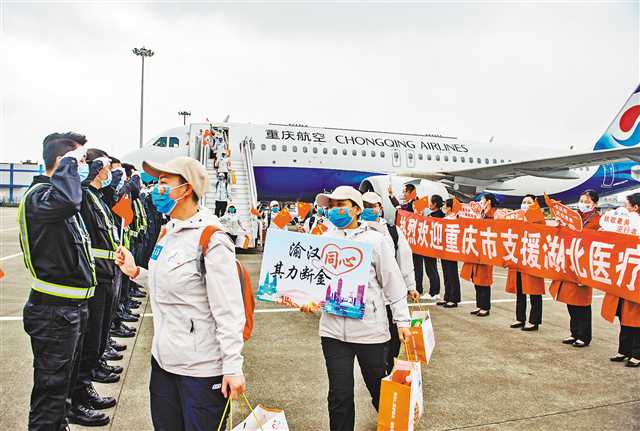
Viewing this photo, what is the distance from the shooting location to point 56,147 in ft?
10.6

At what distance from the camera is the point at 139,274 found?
289 centimetres

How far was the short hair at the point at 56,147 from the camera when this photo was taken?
3.22 meters

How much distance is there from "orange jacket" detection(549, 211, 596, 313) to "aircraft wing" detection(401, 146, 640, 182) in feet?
30.1

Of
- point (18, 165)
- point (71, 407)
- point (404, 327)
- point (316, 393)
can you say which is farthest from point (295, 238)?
point (18, 165)

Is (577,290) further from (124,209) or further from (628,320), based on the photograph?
→ (124,209)

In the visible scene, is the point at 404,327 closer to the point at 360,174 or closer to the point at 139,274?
the point at 139,274

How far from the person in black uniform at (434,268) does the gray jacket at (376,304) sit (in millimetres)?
6331

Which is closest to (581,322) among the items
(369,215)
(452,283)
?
(452,283)

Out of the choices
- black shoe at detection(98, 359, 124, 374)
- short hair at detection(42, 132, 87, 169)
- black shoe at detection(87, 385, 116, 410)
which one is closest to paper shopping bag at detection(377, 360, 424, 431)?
black shoe at detection(87, 385, 116, 410)

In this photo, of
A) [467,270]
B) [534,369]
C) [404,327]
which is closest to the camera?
[404,327]

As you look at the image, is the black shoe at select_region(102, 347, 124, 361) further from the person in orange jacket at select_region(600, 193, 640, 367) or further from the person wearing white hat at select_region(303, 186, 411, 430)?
the person in orange jacket at select_region(600, 193, 640, 367)

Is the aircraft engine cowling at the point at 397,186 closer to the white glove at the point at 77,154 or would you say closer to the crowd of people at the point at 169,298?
the crowd of people at the point at 169,298

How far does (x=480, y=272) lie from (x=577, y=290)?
201cm

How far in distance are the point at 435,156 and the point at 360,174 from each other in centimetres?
360
